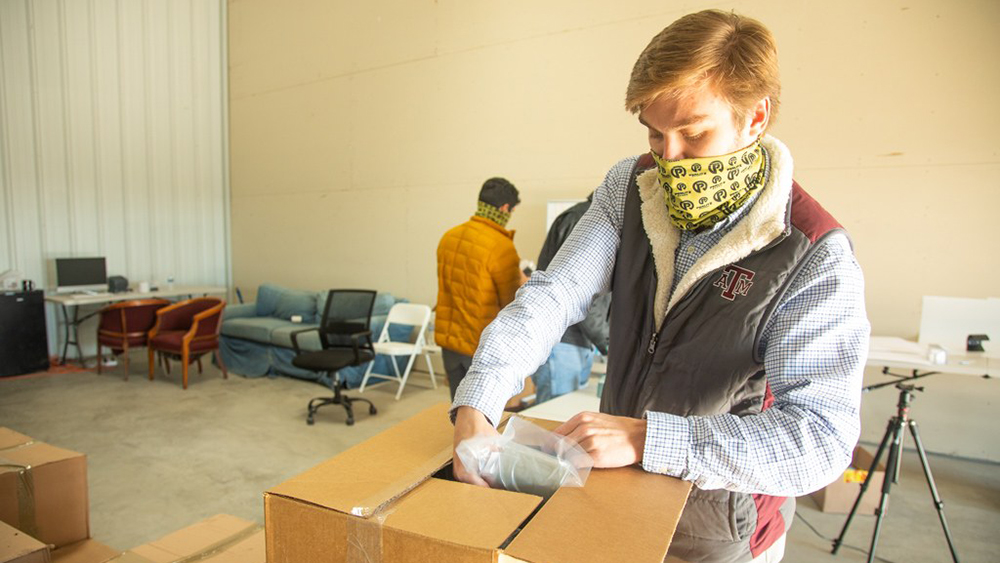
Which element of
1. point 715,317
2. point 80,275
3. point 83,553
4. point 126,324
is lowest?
point 126,324

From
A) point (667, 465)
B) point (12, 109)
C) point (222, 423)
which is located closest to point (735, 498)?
point (667, 465)

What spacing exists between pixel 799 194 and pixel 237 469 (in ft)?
11.3

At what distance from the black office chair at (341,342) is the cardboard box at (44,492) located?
2541 millimetres

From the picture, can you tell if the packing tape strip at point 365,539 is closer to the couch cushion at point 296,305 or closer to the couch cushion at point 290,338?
the couch cushion at point 290,338

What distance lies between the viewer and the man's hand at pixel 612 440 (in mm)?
724

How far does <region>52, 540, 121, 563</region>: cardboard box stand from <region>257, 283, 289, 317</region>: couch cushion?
4997 millimetres

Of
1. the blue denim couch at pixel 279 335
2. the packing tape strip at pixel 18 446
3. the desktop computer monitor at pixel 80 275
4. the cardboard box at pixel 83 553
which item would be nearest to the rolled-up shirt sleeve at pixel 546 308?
the cardboard box at pixel 83 553

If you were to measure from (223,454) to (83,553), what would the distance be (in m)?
2.19

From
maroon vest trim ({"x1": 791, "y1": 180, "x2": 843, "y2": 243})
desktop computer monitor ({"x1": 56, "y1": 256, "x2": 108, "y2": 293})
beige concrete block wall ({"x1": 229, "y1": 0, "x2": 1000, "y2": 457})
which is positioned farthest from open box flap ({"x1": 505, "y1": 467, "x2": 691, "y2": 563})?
desktop computer monitor ({"x1": 56, "y1": 256, "x2": 108, "y2": 293})

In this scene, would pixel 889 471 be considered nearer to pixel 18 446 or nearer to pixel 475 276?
pixel 475 276

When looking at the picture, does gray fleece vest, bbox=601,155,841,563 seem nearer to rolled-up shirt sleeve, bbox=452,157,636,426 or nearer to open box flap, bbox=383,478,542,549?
rolled-up shirt sleeve, bbox=452,157,636,426

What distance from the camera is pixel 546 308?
91 centimetres

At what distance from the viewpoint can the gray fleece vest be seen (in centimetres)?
78

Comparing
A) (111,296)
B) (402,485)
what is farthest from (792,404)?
(111,296)
